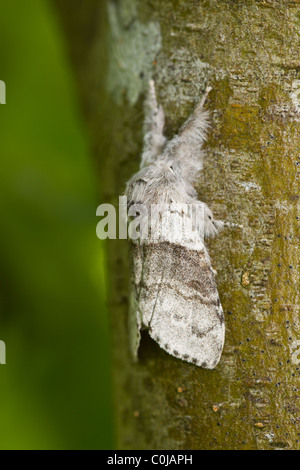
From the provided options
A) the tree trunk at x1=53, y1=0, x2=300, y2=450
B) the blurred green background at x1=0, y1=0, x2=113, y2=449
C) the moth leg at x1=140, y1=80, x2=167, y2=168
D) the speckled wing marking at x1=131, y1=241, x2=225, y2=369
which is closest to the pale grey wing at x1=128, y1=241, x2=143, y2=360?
the speckled wing marking at x1=131, y1=241, x2=225, y2=369

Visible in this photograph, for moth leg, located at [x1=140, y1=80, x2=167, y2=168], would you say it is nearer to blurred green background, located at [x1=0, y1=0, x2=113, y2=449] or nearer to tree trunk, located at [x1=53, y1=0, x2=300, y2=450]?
tree trunk, located at [x1=53, y1=0, x2=300, y2=450]

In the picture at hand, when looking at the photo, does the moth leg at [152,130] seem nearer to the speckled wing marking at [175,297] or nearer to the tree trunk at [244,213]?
the tree trunk at [244,213]

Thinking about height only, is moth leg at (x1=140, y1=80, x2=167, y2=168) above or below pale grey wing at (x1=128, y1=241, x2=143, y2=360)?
above

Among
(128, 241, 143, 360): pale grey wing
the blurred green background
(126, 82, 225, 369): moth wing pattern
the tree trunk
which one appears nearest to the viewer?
the tree trunk

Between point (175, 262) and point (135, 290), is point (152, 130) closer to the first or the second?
point (175, 262)

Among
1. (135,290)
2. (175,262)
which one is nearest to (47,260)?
(135,290)

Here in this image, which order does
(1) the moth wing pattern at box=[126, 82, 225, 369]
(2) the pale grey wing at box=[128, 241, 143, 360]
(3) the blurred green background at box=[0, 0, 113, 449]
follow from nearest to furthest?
(1) the moth wing pattern at box=[126, 82, 225, 369] < (2) the pale grey wing at box=[128, 241, 143, 360] < (3) the blurred green background at box=[0, 0, 113, 449]

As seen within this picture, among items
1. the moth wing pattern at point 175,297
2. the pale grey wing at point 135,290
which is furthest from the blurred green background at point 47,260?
the moth wing pattern at point 175,297

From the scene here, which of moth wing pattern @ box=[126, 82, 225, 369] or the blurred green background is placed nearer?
moth wing pattern @ box=[126, 82, 225, 369]
